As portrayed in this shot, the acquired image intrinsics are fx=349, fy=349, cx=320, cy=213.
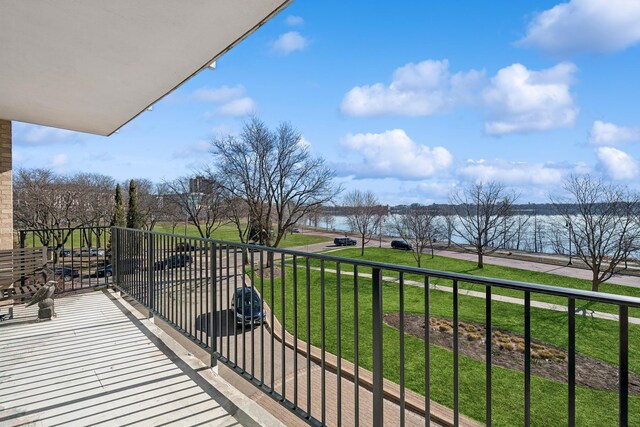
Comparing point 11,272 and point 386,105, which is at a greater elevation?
point 386,105

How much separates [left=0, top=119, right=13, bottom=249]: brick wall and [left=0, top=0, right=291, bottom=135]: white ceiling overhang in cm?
86

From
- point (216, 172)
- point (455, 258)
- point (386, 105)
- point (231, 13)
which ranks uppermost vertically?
point (386, 105)

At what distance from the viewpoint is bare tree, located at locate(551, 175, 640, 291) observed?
14.2 m

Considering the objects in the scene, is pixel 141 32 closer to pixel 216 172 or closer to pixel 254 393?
pixel 254 393

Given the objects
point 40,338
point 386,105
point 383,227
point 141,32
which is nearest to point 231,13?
point 141,32

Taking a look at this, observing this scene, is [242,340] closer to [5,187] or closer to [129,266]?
[129,266]

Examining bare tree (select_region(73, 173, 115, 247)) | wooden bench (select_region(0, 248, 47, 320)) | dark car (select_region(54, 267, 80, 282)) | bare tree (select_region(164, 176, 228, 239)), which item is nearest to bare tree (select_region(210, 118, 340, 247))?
bare tree (select_region(164, 176, 228, 239))

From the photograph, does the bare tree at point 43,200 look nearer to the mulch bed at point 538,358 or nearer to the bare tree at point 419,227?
the mulch bed at point 538,358

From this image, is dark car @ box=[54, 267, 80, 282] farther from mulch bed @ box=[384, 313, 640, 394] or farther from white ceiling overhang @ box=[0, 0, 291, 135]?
mulch bed @ box=[384, 313, 640, 394]

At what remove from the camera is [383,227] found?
35.1 m

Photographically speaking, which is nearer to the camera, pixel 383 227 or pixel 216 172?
pixel 216 172

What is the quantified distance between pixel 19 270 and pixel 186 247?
2.81m

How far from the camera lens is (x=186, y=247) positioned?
2891mm

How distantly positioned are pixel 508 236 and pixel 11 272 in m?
29.1
